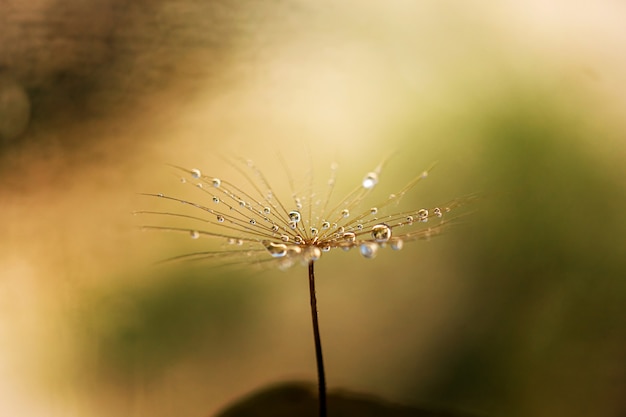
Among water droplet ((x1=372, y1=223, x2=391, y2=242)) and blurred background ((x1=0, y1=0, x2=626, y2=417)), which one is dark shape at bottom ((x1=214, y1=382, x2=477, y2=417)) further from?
water droplet ((x1=372, y1=223, x2=391, y2=242))

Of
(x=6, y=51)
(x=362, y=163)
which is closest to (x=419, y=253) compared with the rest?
(x=362, y=163)

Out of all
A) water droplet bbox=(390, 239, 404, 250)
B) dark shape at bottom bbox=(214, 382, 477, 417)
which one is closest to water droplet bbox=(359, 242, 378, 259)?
water droplet bbox=(390, 239, 404, 250)

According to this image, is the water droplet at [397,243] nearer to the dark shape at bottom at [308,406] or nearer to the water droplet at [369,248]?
the water droplet at [369,248]

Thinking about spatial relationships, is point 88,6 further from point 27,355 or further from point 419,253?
point 419,253

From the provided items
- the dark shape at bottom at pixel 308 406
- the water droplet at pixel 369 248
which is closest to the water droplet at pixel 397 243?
the water droplet at pixel 369 248

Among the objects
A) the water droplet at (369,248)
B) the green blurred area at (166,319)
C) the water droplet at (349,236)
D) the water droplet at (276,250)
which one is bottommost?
the green blurred area at (166,319)

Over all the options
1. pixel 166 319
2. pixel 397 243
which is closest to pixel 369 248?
pixel 397 243

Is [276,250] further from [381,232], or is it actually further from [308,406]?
[308,406]

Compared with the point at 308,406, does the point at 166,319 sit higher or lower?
higher

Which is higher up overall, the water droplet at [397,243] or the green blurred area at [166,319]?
the water droplet at [397,243]
